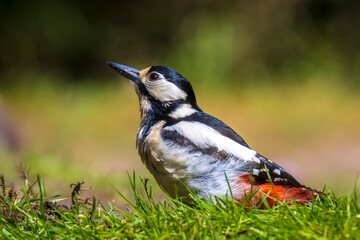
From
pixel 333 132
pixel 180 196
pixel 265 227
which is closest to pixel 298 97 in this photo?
pixel 333 132

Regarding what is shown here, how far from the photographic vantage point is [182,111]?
433cm

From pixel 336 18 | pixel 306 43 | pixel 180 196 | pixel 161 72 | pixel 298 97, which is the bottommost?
pixel 180 196

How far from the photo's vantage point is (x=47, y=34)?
1277 centimetres

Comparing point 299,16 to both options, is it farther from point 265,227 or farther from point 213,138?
point 265,227

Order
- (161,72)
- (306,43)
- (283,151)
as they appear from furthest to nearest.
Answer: (306,43)
(283,151)
(161,72)

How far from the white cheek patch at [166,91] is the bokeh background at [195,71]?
3.77 metres

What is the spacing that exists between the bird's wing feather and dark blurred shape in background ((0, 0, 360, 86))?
7598 mm

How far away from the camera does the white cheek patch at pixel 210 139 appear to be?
377 cm

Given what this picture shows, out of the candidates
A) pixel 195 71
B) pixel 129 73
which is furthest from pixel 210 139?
pixel 195 71

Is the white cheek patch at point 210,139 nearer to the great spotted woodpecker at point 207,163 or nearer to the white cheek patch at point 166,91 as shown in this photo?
the great spotted woodpecker at point 207,163

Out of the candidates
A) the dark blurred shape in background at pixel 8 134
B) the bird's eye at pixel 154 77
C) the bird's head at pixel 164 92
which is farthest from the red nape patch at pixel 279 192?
the dark blurred shape in background at pixel 8 134

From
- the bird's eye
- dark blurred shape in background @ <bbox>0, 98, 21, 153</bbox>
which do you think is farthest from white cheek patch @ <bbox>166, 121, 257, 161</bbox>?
dark blurred shape in background @ <bbox>0, 98, 21, 153</bbox>

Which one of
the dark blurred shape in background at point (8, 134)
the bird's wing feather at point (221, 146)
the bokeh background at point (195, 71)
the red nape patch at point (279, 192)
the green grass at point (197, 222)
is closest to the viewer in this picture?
the green grass at point (197, 222)

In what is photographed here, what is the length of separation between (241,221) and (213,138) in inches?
39.1
